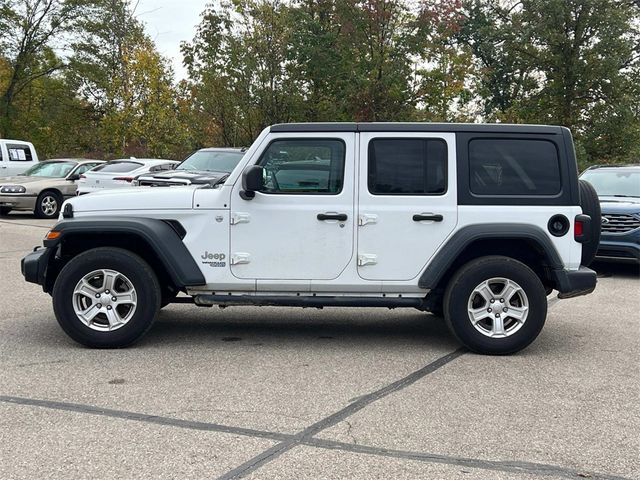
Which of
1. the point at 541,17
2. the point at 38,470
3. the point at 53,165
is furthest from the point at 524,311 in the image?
the point at 541,17

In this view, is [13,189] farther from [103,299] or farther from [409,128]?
[409,128]

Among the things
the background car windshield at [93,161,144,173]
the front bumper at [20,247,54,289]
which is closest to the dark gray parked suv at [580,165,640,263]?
the front bumper at [20,247,54,289]

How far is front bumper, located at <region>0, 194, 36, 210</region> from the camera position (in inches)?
712

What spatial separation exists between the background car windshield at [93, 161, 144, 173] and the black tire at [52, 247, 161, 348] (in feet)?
38.6

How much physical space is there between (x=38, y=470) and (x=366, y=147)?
360 centimetres

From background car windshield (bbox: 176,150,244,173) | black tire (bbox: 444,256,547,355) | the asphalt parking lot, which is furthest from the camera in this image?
background car windshield (bbox: 176,150,244,173)

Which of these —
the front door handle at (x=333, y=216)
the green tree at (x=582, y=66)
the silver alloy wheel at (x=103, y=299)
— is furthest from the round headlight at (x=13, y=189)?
the green tree at (x=582, y=66)

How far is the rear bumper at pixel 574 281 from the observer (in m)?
6.07

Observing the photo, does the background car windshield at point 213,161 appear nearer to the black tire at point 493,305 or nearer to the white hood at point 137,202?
the white hood at point 137,202

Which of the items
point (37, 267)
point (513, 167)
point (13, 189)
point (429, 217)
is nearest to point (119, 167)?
point (13, 189)

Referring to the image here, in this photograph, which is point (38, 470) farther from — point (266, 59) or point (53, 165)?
point (266, 59)

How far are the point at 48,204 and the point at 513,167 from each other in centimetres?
1489

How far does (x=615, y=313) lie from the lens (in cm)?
803

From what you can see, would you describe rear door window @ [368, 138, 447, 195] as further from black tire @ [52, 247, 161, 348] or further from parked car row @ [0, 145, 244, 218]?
parked car row @ [0, 145, 244, 218]
